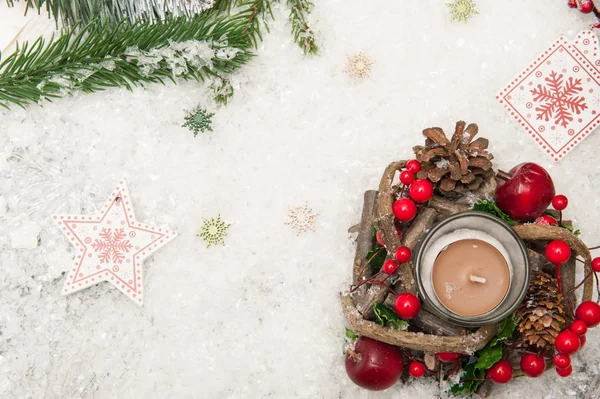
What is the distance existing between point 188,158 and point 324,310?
0.49 m

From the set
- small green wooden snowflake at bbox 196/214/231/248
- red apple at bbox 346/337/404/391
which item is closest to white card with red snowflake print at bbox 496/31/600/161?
red apple at bbox 346/337/404/391

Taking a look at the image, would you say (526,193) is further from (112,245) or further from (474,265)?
(112,245)

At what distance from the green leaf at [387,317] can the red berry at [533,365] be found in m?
0.24

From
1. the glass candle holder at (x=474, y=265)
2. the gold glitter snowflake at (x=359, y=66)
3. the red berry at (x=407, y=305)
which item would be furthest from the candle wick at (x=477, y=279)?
the gold glitter snowflake at (x=359, y=66)

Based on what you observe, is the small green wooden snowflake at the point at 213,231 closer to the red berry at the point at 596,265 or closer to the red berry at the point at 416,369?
the red berry at the point at 416,369

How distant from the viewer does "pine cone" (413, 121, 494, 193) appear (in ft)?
3.53

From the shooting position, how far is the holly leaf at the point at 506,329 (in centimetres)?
105

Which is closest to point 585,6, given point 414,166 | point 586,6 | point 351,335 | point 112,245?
point 586,6

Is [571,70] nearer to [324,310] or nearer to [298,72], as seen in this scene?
[298,72]

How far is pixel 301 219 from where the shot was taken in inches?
50.3

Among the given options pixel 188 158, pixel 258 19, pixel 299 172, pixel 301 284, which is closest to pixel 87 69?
pixel 188 158

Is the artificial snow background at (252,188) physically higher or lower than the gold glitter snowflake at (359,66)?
lower

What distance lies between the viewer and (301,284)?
1.27 m

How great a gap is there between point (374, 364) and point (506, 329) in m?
0.27
